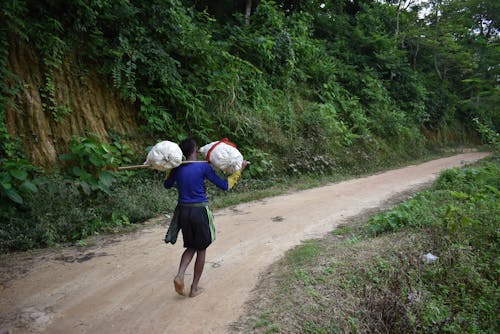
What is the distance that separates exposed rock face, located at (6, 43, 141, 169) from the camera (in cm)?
662

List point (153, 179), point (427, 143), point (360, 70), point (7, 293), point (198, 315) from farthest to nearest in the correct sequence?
point (427, 143) < point (360, 70) < point (153, 179) < point (7, 293) < point (198, 315)

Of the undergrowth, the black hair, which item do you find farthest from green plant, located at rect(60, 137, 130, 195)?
the undergrowth

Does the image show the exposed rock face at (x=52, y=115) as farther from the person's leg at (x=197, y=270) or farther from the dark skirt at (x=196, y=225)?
the person's leg at (x=197, y=270)

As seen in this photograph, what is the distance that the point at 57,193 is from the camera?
6184 mm

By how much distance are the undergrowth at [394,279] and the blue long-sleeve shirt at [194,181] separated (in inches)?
53.3

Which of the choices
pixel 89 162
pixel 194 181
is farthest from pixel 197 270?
pixel 89 162

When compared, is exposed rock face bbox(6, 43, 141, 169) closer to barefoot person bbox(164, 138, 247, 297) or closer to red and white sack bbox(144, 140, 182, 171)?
red and white sack bbox(144, 140, 182, 171)

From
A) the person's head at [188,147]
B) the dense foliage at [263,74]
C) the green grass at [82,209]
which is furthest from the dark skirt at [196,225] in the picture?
the dense foliage at [263,74]

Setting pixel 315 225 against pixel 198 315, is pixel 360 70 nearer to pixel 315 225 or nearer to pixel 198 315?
pixel 315 225

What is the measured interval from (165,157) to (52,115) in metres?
4.54

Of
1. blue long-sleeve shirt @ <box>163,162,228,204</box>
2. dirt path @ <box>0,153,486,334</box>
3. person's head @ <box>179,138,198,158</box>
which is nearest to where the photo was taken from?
dirt path @ <box>0,153,486,334</box>

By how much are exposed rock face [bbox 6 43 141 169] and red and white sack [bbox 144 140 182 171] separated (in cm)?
402

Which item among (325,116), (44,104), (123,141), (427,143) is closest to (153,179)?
(123,141)

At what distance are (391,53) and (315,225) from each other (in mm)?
16510
